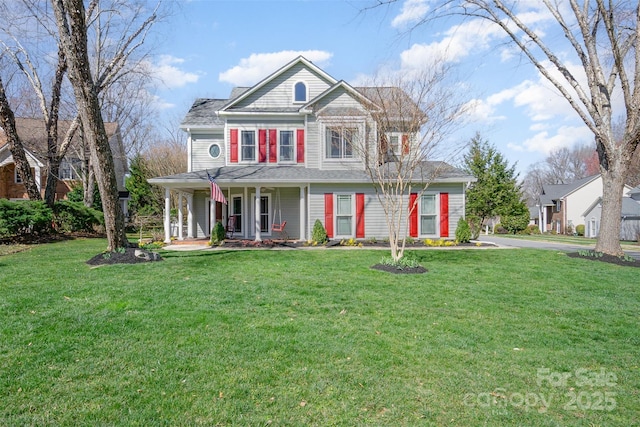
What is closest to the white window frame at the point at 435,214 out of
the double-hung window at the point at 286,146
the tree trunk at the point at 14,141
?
the double-hung window at the point at 286,146

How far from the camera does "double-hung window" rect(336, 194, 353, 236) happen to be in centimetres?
1469

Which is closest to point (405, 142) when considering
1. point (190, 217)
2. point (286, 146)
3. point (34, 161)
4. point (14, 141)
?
point (286, 146)

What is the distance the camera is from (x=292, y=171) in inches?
591

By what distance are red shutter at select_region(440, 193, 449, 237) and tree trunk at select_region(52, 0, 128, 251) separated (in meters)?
11.5

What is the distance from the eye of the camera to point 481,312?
5430mm

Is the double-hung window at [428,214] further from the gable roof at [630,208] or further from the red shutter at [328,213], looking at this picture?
the gable roof at [630,208]

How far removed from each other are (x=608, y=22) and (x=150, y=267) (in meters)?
13.8

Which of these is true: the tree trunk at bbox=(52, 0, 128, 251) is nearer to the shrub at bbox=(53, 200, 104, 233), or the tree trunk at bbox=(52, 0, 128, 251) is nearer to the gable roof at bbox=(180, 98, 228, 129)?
the gable roof at bbox=(180, 98, 228, 129)

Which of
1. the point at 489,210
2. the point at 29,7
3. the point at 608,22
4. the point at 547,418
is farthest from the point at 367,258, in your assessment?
the point at 489,210

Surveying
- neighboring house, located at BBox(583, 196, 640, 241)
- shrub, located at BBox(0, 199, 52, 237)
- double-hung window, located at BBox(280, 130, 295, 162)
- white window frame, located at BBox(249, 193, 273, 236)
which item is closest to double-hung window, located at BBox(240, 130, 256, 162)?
double-hung window, located at BBox(280, 130, 295, 162)

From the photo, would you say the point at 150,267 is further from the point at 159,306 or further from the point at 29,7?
the point at 29,7

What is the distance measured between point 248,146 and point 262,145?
2.00 feet

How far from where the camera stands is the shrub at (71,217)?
16812 mm

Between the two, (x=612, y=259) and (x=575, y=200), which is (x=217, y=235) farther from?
(x=575, y=200)
